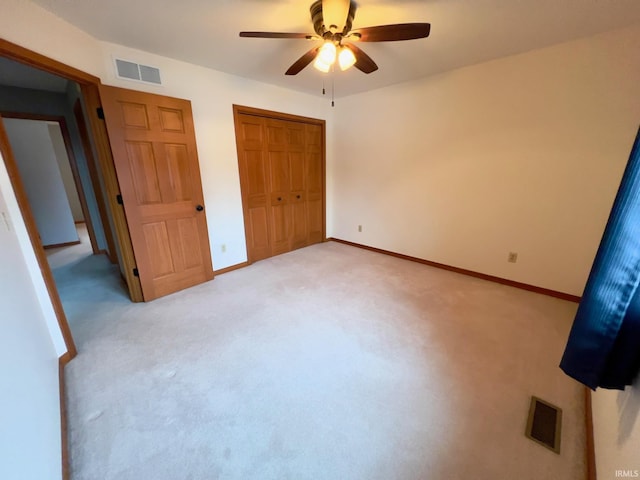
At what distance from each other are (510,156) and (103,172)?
413cm

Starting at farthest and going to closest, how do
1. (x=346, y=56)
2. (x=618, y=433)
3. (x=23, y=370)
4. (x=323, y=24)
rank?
(x=346, y=56) < (x=323, y=24) < (x=23, y=370) < (x=618, y=433)

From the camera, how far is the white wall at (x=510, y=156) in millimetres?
2139

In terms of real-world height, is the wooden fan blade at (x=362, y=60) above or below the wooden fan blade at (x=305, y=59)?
below

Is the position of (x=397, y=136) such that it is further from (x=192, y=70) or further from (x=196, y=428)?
(x=196, y=428)

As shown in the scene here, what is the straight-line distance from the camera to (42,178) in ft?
14.2

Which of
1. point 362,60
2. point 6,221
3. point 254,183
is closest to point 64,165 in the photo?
point 254,183

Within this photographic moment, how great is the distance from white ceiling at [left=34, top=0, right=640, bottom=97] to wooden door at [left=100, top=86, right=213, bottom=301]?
19.9 inches

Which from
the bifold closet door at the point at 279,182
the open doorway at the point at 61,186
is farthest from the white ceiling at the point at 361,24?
the open doorway at the point at 61,186

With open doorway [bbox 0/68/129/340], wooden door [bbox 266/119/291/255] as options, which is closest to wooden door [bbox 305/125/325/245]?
wooden door [bbox 266/119/291/255]

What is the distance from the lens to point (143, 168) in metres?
2.41

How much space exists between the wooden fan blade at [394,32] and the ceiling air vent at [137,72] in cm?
207

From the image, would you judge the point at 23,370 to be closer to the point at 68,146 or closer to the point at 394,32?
the point at 394,32

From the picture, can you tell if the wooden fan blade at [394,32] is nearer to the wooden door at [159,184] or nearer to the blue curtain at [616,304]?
the blue curtain at [616,304]

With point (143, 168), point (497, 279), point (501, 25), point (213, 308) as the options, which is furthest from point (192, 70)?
point (497, 279)
